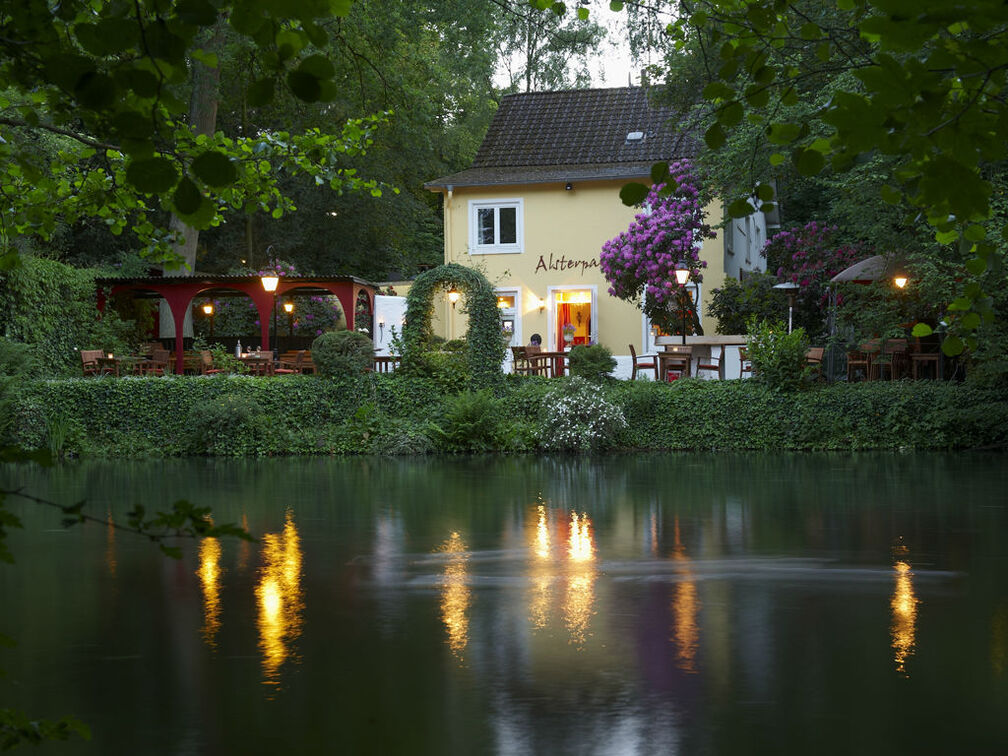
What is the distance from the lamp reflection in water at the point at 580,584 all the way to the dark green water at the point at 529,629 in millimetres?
35

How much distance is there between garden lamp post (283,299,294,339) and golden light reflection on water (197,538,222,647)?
2443 centimetres

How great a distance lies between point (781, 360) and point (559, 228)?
14.2 meters

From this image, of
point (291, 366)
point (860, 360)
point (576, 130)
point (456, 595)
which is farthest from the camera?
point (576, 130)

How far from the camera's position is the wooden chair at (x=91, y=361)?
2542cm

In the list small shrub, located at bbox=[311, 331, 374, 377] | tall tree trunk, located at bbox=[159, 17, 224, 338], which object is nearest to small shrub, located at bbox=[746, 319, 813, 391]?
small shrub, located at bbox=[311, 331, 374, 377]

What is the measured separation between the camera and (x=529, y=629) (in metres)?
7.00

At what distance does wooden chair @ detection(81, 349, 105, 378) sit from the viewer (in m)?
25.4

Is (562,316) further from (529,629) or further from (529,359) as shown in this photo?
(529,629)

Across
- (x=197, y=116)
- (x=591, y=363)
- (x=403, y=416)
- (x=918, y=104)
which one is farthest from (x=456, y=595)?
(x=197, y=116)

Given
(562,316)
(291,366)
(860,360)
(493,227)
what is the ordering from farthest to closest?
(493,227), (562,316), (291,366), (860,360)

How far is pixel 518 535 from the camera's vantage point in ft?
35.9

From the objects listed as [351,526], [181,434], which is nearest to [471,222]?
[181,434]

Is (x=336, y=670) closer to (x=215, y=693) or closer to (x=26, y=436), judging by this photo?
(x=215, y=693)

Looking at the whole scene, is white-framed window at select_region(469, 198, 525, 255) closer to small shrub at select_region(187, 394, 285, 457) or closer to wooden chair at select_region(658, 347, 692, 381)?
wooden chair at select_region(658, 347, 692, 381)
